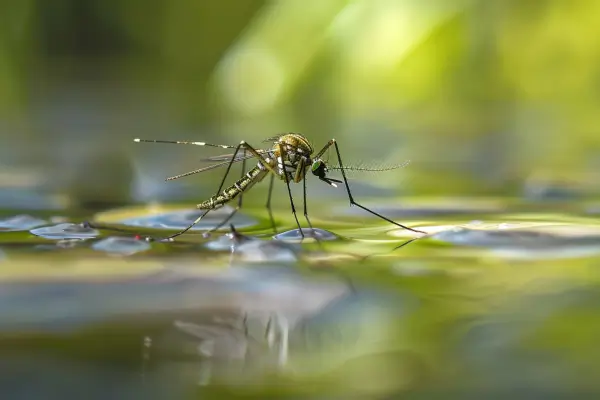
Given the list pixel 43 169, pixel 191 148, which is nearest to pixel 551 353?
pixel 43 169

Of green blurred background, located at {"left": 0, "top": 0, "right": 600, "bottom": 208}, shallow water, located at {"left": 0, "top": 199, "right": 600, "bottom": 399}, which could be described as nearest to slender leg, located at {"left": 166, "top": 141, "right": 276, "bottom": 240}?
shallow water, located at {"left": 0, "top": 199, "right": 600, "bottom": 399}

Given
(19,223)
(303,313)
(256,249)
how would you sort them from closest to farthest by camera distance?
(303,313) → (256,249) → (19,223)

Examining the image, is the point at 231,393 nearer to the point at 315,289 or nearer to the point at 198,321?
the point at 198,321

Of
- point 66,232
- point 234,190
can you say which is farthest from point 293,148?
point 66,232

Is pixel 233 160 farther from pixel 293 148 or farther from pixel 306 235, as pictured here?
pixel 306 235

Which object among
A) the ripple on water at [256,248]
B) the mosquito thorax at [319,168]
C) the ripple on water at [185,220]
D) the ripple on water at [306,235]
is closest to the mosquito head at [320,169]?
the mosquito thorax at [319,168]

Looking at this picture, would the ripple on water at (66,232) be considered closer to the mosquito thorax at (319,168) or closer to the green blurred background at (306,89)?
the green blurred background at (306,89)
